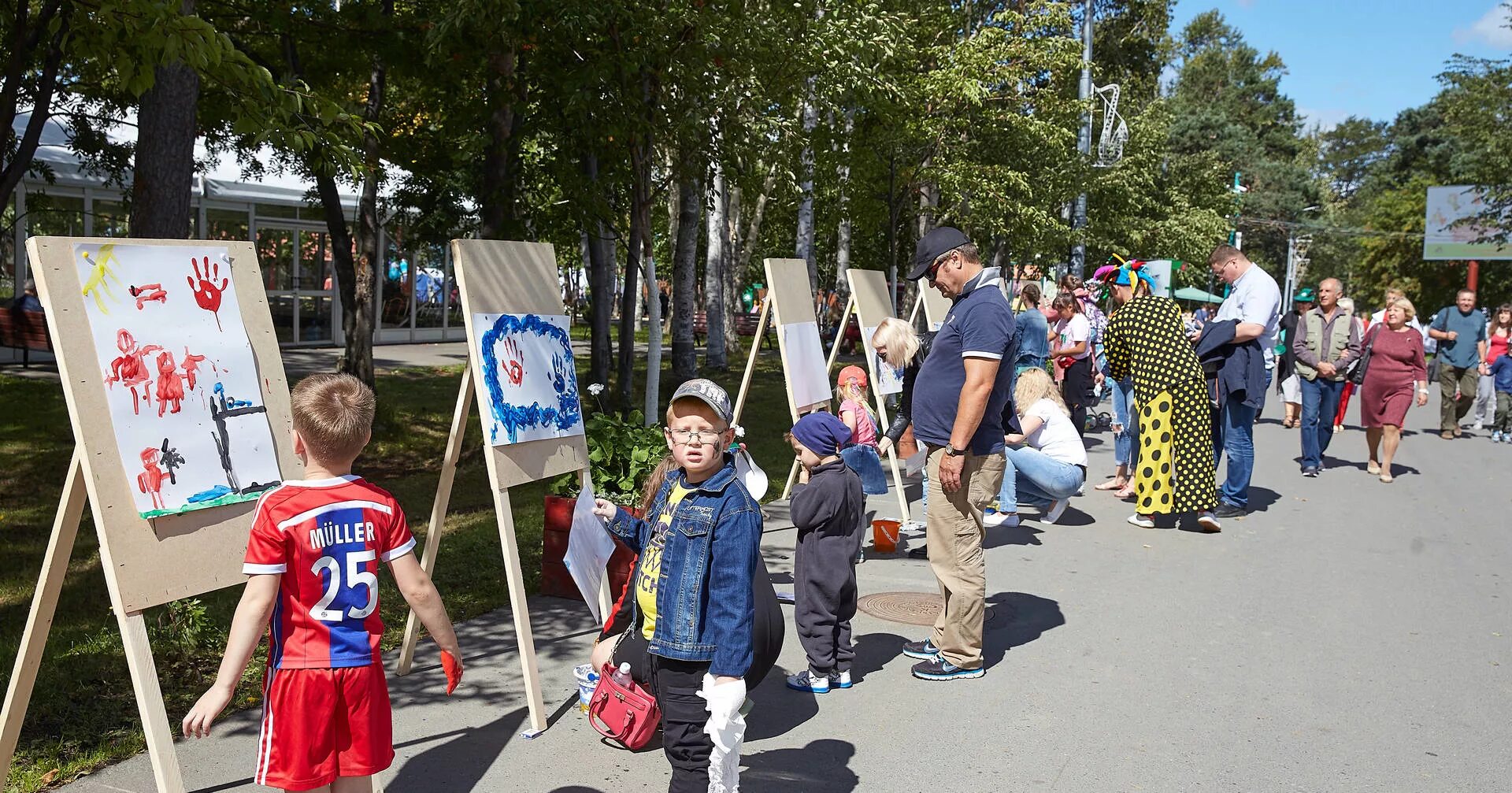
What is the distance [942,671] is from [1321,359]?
8849 mm

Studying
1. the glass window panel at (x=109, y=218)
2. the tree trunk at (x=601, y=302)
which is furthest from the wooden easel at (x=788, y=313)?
the glass window panel at (x=109, y=218)

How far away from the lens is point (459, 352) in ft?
80.9

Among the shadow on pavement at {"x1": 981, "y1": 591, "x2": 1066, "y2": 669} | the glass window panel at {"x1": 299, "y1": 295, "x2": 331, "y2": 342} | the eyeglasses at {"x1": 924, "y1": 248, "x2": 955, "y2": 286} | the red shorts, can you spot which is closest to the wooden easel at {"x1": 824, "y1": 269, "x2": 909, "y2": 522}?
the shadow on pavement at {"x1": 981, "y1": 591, "x2": 1066, "y2": 669}

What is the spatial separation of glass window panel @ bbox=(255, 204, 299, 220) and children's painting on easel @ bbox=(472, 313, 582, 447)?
20.2m

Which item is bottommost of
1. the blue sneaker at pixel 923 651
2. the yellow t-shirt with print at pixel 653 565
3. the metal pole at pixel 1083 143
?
the blue sneaker at pixel 923 651

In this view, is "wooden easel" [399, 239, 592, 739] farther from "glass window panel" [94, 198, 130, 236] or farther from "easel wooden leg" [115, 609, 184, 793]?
"glass window panel" [94, 198, 130, 236]

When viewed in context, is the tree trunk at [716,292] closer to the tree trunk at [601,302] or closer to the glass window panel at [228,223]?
the tree trunk at [601,302]

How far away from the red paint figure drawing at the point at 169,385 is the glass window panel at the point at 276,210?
21.3m

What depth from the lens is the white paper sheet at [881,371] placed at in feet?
30.5

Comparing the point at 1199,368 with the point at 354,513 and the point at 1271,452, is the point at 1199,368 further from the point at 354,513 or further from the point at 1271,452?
the point at 354,513

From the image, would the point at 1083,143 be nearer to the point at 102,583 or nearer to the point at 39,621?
the point at 102,583

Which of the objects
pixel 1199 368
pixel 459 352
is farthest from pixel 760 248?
pixel 1199 368

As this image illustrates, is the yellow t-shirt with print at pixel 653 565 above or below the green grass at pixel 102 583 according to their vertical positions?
above

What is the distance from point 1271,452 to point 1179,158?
32.5 metres
